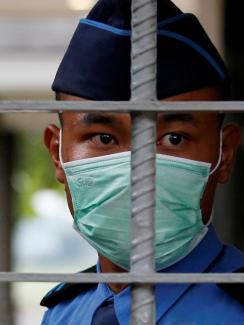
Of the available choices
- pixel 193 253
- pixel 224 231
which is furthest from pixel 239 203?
pixel 193 253

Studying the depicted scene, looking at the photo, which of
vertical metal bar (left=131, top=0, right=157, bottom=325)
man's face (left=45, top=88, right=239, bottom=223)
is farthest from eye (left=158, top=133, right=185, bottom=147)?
vertical metal bar (left=131, top=0, right=157, bottom=325)

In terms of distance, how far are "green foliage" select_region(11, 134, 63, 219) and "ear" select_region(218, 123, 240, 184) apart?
3.19 meters

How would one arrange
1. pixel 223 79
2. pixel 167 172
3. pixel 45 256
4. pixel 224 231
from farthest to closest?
pixel 45 256 → pixel 224 231 → pixel 223 79 → pixel 167 172

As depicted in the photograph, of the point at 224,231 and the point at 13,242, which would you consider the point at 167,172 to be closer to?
the point at 224,231

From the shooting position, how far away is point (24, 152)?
16.3ft

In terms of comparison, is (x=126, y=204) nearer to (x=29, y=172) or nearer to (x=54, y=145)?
(x=54, y=145)

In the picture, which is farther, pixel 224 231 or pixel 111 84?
pixel 224 231

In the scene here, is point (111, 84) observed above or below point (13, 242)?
above

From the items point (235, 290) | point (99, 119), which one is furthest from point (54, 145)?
point (235, 290)

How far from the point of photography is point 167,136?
52.4 inches

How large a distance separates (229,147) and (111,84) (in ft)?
0.73

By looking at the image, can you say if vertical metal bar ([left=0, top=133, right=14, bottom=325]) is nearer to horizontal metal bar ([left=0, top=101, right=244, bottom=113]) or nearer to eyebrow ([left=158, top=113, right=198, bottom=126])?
eyebrow ([left=158, top=113, right=198, bottom=126])

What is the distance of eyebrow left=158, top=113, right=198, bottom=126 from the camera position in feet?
4.36

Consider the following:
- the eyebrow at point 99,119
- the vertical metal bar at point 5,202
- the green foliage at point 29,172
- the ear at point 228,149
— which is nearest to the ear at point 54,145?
the eyebrow at point 99,119
